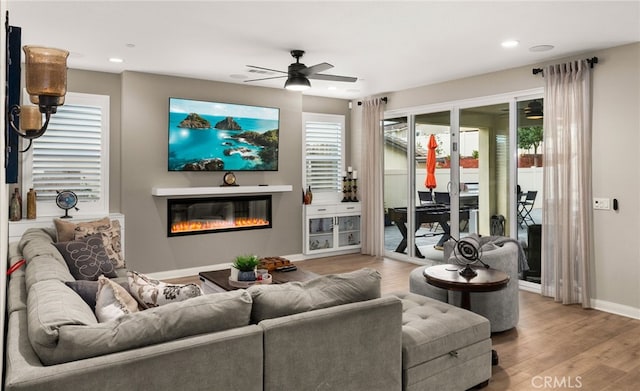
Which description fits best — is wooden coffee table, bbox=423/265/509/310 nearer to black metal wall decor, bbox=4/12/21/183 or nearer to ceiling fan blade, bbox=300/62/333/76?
ceiling fan blade, bbox=300/62/333/76

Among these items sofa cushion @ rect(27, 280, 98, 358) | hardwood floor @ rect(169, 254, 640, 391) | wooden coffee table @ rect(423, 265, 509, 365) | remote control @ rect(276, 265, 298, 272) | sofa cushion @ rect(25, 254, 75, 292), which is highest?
sofa cushion @ rect(25, 254, 75, 292)

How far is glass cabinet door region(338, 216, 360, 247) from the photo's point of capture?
746 centimetres

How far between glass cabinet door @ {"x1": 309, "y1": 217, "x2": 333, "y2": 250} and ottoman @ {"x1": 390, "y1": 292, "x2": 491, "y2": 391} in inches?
164

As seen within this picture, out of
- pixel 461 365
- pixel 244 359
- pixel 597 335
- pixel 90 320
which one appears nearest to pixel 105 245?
pixel 90 320

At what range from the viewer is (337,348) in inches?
87.4

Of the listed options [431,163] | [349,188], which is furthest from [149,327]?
[349,188]

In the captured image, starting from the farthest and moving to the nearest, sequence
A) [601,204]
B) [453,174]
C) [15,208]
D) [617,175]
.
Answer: [453,174] → [15,208] → [601,204] → [617,175]

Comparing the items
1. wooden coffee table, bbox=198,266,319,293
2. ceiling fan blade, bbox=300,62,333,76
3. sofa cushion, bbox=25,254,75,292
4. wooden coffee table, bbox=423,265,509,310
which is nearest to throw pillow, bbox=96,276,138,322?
sofa cushion, bbox=25,254,75,292

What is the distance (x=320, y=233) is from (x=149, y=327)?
547cm

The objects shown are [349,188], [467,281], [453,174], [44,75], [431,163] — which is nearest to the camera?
[44,75]

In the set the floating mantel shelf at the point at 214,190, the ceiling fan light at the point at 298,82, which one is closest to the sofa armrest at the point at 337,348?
the ceiling fan light at the point at 298,82

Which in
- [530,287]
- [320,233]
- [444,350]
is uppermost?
[320,233]

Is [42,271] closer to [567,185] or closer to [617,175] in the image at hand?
[567,185]

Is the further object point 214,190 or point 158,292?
point 214,190
